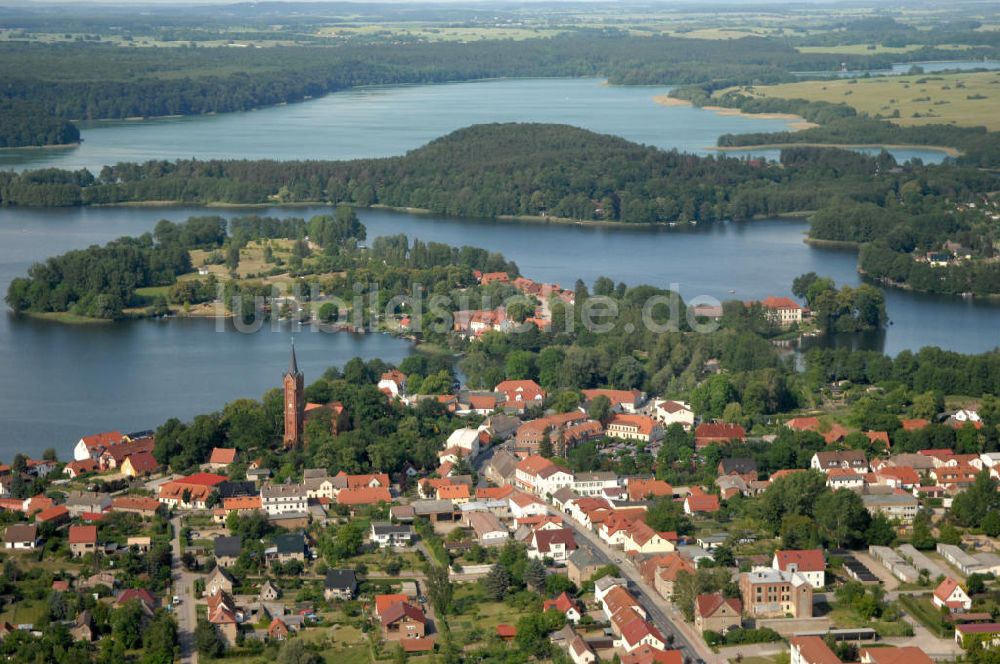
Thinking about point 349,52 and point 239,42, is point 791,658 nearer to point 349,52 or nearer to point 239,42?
point 349,52

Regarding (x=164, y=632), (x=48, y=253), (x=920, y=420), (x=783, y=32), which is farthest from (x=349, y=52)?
(x=164, y=632)

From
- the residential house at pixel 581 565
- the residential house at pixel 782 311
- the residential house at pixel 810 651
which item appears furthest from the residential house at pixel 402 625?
the residential house at pixel 782 311

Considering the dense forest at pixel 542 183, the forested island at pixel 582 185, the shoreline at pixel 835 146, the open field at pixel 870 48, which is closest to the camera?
the forested island at pixel 582 185

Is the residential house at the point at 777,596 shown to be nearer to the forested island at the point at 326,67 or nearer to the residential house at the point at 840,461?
the residential house at the point at 840,461

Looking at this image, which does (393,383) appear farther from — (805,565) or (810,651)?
(810,651)

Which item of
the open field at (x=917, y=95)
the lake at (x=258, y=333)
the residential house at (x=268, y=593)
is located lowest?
the lake at (x=258, y=333)

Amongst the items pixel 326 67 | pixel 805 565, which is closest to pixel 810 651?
pixel 805 565
